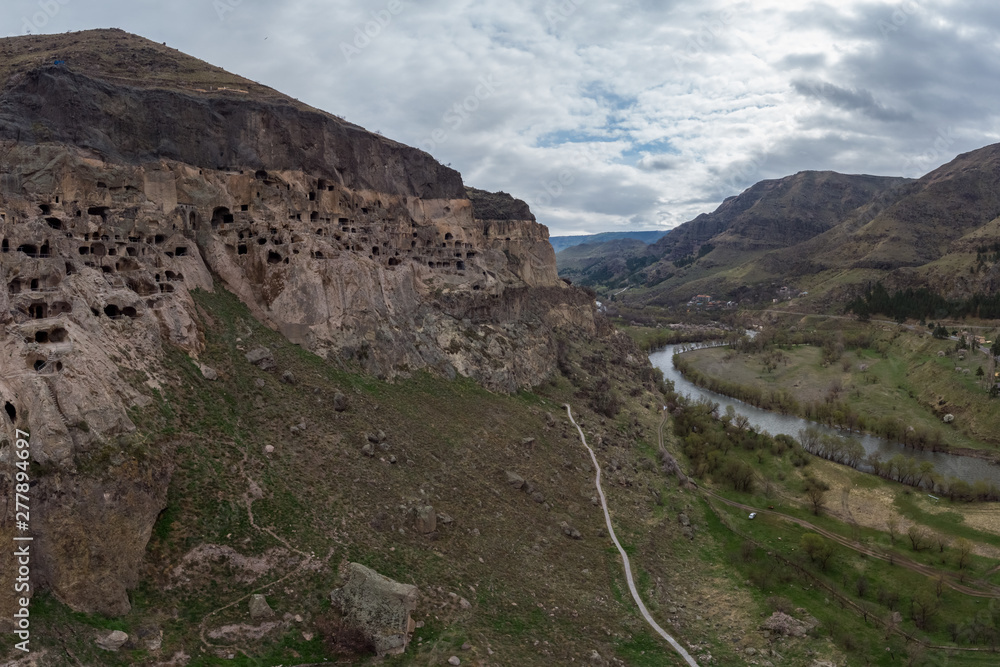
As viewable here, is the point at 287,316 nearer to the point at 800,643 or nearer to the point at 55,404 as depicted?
the point at 55,404

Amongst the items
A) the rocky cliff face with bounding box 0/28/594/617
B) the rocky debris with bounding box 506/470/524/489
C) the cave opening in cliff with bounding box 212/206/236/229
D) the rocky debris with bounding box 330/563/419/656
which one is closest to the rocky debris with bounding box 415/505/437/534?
the rocky debris with bounding box 330/563/419/656

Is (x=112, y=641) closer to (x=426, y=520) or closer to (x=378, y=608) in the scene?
(x=378, y=608)

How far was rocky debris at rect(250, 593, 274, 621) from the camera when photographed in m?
22.5

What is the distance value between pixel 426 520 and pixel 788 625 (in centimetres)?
2206

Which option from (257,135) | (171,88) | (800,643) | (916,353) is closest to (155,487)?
(800,643)

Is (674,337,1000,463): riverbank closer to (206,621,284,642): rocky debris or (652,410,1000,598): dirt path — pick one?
(652,410,1000,598): dirt path

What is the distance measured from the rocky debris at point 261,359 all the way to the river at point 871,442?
206ft

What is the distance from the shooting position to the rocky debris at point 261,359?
3634 centimetres

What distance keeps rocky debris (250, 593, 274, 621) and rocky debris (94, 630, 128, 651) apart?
14.2 ft

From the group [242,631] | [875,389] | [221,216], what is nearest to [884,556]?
[242,631]

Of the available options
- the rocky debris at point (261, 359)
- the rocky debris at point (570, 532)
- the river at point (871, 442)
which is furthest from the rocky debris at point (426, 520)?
the river at point (871, 442)

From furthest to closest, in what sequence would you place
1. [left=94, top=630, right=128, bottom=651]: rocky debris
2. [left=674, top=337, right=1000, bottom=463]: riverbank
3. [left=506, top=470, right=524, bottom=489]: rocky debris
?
[left=674, top=337, right=1000, bottom=463]: riverbank, [left=506, top=470, right=524, bottom=489]: rocky debris, [left=94, top=630, right=128, bottom=651]: rocky debris

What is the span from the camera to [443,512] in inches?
1302

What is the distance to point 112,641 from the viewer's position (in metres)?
19.4
